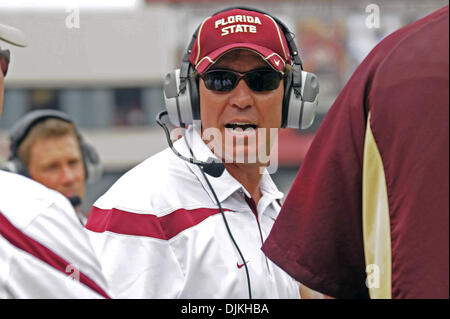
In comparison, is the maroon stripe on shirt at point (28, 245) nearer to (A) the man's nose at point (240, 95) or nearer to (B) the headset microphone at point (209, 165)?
(B) the headset microphone at point (209, 165)

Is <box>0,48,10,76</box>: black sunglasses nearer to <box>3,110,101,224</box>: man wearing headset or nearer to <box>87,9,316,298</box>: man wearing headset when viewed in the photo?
<box>87,9,316,298</box>: man wearing headset

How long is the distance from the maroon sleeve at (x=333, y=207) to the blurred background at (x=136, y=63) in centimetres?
2233

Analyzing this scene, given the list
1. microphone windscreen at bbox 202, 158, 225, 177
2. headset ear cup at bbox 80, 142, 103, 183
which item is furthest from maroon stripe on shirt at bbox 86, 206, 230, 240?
headset ear cup at bbox 80, 142, 103, 183

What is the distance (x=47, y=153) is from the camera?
4.27m

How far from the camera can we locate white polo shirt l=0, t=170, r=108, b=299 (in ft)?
4.46

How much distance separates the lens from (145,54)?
2494 cm

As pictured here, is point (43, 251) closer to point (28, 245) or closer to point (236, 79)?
point (28, 245)

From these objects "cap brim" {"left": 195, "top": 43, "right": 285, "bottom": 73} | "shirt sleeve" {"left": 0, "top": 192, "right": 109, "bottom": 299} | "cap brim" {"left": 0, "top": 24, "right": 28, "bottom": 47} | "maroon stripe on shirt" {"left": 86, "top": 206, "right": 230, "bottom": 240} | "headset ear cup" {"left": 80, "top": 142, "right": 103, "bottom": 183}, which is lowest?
"headset ear cup" {"left": 80, "top": 142, "right": 103, "bottom": 183}

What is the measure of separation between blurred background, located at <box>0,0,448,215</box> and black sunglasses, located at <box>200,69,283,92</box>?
70.1ft

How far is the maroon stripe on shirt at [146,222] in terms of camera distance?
6.73ft

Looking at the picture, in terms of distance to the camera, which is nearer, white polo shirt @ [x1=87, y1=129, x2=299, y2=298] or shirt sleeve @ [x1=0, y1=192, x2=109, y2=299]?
shirt sleeve @ [x1=0, y1=192, x2=109, y2=299]

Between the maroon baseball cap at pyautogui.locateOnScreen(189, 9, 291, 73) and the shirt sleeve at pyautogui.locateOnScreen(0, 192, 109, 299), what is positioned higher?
the maroon baseball cap at pyautogui.locateOnScreen(189, 9, 291, 73)
